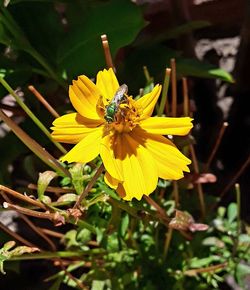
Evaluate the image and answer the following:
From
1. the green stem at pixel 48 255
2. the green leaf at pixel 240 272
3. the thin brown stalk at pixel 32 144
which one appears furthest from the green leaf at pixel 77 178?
the green leaf at pixel 240 272

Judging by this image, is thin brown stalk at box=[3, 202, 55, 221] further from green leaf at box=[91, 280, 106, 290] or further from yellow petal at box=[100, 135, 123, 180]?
green leaf at box=[91, 280, 106, 290]

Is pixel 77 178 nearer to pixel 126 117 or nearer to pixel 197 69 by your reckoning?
pixel 126 117

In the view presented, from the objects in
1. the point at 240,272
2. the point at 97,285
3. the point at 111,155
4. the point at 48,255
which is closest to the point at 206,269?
the point at 240,272

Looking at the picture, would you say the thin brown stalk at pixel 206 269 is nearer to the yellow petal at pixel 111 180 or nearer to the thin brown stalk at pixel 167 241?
the thin brown stalk at pixel 167 241

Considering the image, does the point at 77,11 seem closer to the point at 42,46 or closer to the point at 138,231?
the point at 42,46

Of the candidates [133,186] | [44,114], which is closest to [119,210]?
→ [133,186]
